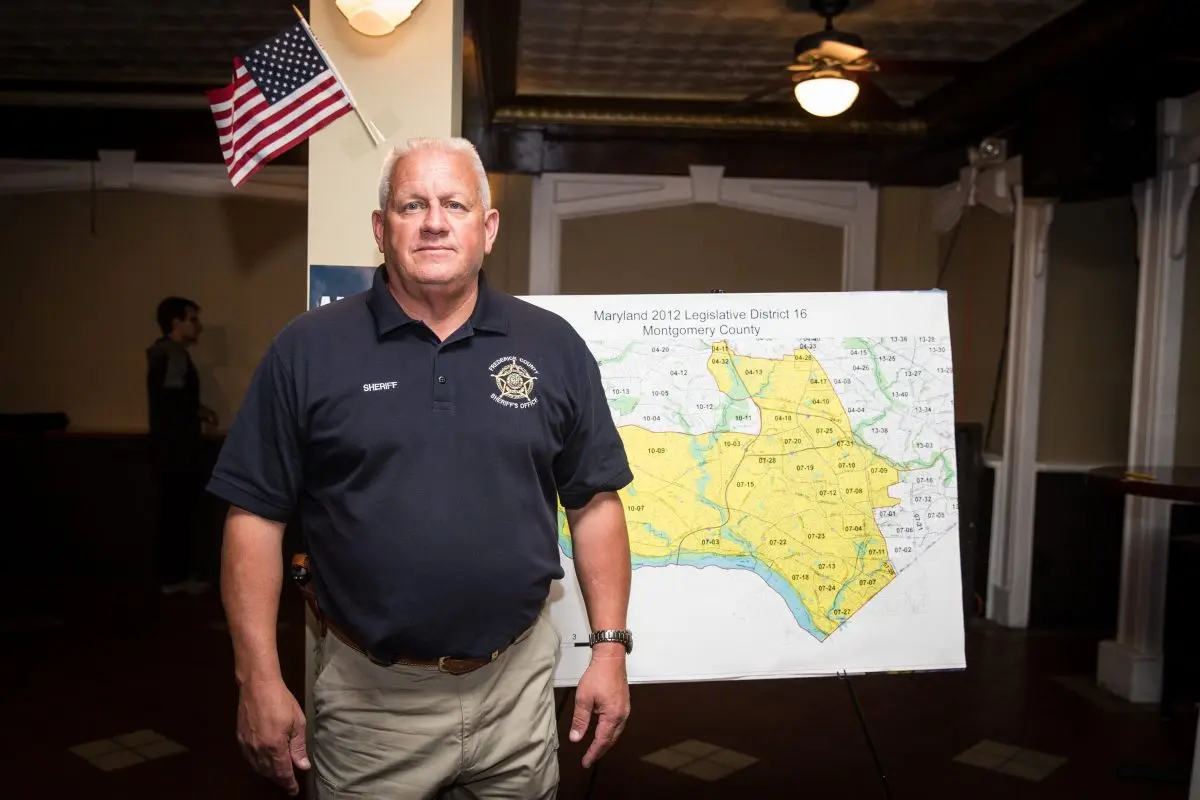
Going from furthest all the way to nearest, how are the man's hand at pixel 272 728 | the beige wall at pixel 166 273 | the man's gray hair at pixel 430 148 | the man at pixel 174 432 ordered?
the beige wall at pixel 166 273, the man at pixel 174 432, the man's gray hair at pixel 430 148, the man's hand at pixel 272 728

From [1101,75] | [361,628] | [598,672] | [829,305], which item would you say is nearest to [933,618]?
[829,305]

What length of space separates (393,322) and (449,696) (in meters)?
0.64

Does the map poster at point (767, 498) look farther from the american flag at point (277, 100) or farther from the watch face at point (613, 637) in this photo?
the american flag at point (277, 100)

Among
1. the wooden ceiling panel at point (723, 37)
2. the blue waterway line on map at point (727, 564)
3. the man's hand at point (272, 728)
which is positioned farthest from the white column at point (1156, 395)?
the man's hand at point (272, 728)

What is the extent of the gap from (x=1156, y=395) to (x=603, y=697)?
3.49 m

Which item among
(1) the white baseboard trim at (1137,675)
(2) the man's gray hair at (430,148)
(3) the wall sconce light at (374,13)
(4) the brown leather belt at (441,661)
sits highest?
(3) the wall sconce light at (374,13)

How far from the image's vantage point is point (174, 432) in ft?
19.4

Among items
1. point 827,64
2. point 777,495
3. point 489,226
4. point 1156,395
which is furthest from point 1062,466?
point 489,226

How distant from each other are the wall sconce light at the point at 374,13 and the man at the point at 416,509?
80cm

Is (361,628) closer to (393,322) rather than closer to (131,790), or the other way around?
(393,322)

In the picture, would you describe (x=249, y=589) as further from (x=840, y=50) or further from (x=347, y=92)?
(x=840, y=50)

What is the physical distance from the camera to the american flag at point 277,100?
2.40 metres

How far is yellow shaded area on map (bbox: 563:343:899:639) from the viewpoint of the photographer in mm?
2426

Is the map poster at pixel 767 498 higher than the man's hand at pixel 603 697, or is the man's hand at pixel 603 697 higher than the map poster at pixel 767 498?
the map poster at pixel 767 498
